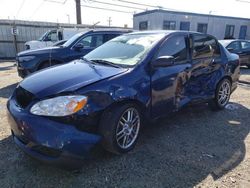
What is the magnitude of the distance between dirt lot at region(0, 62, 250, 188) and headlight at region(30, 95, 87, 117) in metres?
0.74

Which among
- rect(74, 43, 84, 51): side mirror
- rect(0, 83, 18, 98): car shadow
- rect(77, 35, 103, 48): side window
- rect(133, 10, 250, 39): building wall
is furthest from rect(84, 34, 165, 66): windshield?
rect(133, 10, 250, 39): building wall

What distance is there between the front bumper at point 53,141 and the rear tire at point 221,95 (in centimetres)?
A: 316

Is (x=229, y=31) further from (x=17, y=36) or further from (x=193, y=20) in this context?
(x=17, y=36)

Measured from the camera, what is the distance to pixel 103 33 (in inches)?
299

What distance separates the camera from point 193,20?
22969 mm

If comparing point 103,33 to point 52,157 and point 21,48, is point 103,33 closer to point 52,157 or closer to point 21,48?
point 52,157

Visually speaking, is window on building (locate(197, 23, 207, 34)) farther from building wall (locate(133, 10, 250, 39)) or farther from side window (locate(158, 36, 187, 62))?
side window (locate(158, 36, 187, 62))

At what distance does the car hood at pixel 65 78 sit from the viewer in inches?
103

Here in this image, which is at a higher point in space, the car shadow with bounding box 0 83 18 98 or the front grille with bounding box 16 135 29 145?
the front grille with bounding box 16 135 29 145

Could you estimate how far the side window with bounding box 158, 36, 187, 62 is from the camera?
3.58 m

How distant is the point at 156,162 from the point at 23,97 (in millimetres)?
1818

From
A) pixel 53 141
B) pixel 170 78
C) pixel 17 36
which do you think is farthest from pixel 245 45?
pixel 17 36

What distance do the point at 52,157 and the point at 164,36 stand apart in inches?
95.6

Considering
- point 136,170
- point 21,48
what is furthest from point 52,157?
point 21,48
